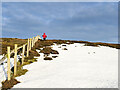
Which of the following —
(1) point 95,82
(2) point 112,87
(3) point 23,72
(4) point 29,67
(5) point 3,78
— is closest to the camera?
(2) point 112,87

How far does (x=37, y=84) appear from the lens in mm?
6898

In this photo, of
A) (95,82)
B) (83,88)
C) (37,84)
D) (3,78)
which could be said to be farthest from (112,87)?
(3,78)

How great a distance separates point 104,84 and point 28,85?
4.21 metres

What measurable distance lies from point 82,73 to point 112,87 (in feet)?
9.10

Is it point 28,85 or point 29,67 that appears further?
point 29,67

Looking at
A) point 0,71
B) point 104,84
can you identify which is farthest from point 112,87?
point 0,71

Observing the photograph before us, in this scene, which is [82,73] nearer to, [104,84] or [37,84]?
[104,84]

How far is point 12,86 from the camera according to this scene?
6.99 m

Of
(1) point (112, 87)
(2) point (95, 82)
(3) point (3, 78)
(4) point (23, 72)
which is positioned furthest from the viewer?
(4) point (23, 72)

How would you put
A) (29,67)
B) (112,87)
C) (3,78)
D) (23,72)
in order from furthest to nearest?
(29,67) < (23,72) < (3,78) < (112,87)

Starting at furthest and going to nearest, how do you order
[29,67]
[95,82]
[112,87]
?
[29,67]
[95,82]
[112,87]

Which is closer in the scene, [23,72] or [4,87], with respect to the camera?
[4,87]

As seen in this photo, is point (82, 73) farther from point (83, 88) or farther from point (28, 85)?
point (28, 85)

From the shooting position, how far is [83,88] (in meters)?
6.16
